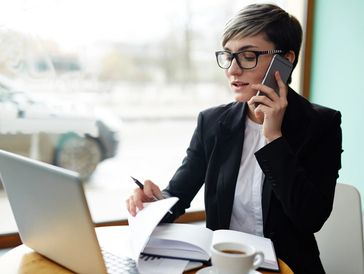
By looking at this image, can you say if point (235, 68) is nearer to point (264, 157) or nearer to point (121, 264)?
point (264, 157)

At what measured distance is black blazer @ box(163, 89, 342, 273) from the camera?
1.29 m

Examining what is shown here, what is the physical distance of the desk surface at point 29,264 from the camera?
1117mm

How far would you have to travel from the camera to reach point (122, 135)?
124 inches

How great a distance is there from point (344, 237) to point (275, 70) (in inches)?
25.5

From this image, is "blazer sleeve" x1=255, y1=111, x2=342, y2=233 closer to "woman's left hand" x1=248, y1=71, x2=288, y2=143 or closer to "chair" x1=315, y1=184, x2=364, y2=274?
"woman's left hand" x1=248, y1=71, x2=288, y2=143

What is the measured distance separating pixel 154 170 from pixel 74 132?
2.29 ft

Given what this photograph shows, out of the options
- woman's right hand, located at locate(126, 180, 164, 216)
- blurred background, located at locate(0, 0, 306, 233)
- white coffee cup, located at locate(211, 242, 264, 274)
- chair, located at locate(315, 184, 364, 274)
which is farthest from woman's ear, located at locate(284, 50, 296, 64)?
blurred background, located at locate(0, 0, 306, 233)

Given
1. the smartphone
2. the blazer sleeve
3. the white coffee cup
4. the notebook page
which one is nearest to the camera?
the white coffee cup

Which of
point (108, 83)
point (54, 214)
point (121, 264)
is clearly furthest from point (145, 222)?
point (108, 83)

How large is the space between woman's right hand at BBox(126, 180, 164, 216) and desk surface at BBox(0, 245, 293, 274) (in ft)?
0.86

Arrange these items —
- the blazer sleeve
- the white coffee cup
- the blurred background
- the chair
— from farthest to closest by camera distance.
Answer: the blurred background → the chair → the blazer sleeve → the white coffee cup

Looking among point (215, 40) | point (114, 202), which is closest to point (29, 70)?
point (114, 202)

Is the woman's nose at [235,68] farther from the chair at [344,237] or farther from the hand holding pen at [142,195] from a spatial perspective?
the chair at [344,237]

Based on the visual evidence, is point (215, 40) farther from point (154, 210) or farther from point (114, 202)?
point (154, 210)
